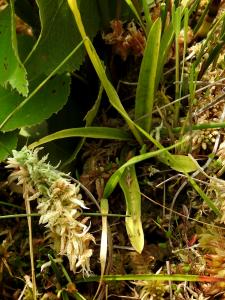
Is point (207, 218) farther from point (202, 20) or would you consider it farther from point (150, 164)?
point (202, 20)

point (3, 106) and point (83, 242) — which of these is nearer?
point (83, 242)

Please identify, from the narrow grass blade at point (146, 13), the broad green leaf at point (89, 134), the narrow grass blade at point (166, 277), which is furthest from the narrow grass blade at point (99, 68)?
the narrow grass blade at point (166, 277)

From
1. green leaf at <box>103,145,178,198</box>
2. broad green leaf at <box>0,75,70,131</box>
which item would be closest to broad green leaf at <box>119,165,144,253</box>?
green leaf at <box>103,145,178,198</box>

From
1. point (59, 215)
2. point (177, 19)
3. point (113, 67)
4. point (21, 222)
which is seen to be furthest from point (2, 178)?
point (177, 19)

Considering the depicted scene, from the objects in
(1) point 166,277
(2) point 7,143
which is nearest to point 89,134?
(2) point 7,143

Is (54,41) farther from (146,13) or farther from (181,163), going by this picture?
(181,163)

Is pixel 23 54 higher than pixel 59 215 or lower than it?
higher

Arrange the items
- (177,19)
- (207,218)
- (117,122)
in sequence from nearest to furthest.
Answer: (177,19) → (207,218) → (117,122)
